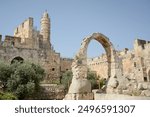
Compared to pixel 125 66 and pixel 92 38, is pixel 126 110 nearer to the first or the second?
pixel 92 38

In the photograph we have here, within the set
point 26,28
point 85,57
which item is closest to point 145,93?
point 85,57

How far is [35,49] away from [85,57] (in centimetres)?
2104

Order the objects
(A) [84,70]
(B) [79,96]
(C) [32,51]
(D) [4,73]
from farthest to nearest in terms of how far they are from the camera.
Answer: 1. (C) [32,51]
2. (D) [4,73]
3. (A) [84,70]
4. (B) [79,96]

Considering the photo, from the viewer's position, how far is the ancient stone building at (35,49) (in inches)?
1041

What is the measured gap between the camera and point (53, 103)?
520 cm

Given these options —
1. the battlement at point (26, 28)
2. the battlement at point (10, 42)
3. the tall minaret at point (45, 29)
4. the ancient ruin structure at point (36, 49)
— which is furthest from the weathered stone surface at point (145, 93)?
the tall minaret at point (45, 29)

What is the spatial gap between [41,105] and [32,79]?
14045 mm

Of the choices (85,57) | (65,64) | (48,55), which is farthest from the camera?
(65,64)

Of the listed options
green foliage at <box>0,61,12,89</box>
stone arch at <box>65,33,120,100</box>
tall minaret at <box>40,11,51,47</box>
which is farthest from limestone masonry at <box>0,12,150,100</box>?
stone arch at <box>65,33,120,100</box>

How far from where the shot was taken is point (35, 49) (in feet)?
93.4

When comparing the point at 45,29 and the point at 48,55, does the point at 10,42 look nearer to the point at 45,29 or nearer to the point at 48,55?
the point at 48,55

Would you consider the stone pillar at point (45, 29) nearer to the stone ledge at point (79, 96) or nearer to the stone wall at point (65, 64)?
the stone wall at point (65, 64)

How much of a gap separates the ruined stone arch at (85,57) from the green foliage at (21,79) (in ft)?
33.5

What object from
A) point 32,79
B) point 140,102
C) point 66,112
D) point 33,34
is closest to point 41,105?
point 66,112
